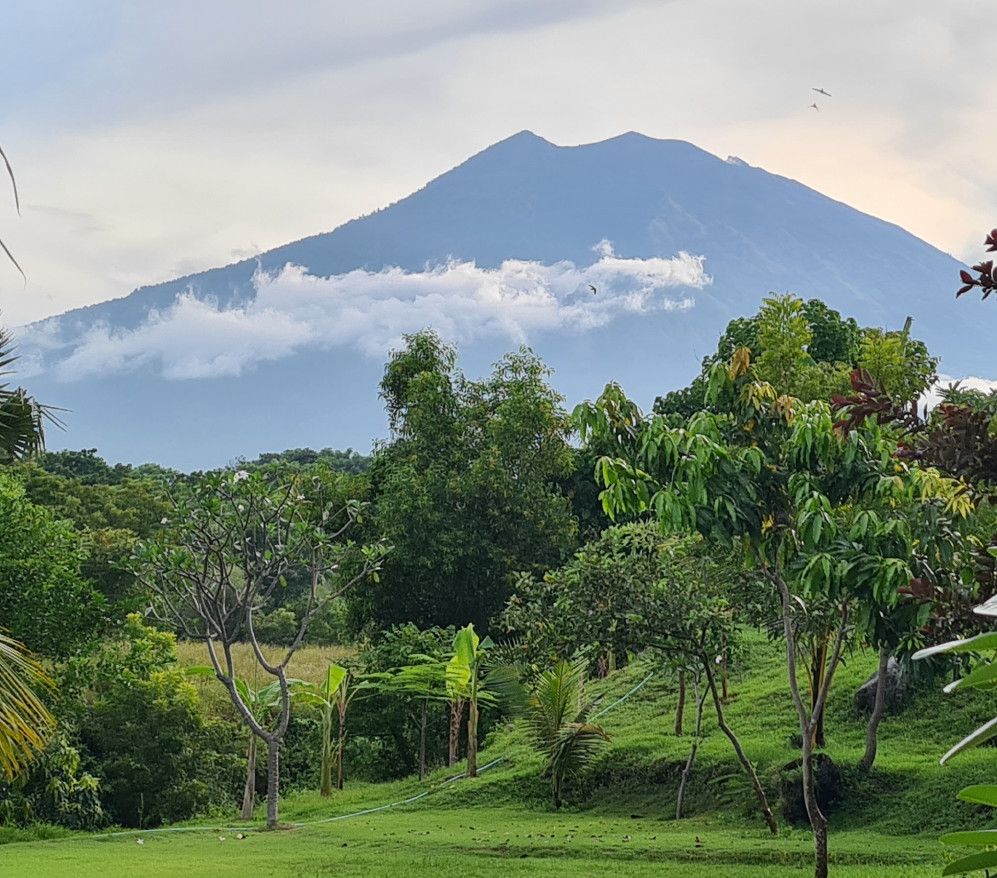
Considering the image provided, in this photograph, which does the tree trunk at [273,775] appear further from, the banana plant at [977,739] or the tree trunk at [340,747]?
the banana plant at [977,739]

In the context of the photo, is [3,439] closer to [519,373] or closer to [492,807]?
[492,807]

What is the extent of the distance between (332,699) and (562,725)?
19.1ft

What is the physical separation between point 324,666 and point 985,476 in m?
21.5

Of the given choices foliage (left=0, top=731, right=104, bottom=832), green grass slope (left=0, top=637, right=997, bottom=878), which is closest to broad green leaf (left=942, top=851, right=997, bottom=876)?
green grass slope (left=0, top=637, right=997, bottom=878)

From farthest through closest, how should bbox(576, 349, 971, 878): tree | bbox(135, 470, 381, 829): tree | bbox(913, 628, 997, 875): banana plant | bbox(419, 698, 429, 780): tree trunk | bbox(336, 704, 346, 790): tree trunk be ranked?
bbox(336, 704, 346, 790): tree trunk < bbox(419, 698, 429, 780): tree trunk < bbox(135, 470, 381, 829): tree < bbox(576, 349, 971, 878): tree < bbox(913, 628, 997, 875): banana plant

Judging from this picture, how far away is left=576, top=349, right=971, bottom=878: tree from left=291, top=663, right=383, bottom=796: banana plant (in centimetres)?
949

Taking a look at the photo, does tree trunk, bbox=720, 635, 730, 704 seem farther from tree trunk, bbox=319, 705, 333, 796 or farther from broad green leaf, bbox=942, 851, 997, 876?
broad green leaf, bbox=942, 851, 997, 876

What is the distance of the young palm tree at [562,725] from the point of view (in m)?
13.7

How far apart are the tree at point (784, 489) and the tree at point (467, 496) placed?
13433 millimetres

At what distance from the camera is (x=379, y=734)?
1961 cm

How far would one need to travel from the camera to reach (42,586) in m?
13.6

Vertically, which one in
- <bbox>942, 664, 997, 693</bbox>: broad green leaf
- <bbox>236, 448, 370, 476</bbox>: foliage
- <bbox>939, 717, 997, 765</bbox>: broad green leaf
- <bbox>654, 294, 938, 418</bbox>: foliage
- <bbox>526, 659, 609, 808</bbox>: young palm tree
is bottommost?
<bbox>526, 659, 609, 808</bbox>: young palm tree

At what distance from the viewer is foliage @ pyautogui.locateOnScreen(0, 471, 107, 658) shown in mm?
13539

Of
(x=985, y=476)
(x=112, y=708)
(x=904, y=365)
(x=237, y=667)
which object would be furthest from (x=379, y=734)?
(x=985, y=476)
